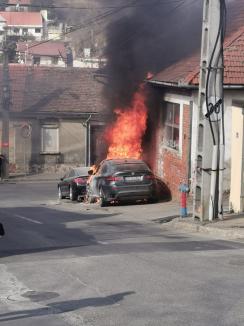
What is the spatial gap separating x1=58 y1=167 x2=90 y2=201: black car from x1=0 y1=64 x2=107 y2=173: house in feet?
52.2

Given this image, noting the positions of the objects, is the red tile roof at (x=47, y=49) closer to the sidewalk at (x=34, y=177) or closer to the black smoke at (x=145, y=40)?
the sidewalk at (x=34, y=177)

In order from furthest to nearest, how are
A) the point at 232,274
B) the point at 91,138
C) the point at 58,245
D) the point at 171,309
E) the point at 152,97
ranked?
the point at 91,138, the point at 152,97, the point at 58,245, the point at 232,274, the point at 171,309

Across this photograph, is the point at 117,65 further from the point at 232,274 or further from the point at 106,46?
the point at 232,274

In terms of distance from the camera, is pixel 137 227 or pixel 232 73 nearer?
pixel 137 227

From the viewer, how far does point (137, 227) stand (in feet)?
54.6

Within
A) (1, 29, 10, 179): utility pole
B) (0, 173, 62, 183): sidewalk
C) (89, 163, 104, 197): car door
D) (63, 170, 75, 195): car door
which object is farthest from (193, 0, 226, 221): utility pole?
(0, 173, 62, 183): sidewalk

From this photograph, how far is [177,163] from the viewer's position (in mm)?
22781

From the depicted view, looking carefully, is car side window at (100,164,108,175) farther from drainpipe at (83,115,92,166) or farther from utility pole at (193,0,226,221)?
drainpipe at (83,115,92,166)

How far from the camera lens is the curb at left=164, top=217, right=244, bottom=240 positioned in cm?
1374

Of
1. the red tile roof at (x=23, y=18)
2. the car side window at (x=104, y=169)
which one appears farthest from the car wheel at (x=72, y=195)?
the red tile roof at (x=23, y=18)

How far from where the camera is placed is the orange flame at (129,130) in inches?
1029

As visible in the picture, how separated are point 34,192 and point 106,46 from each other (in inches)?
399

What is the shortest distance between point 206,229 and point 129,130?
12.1m

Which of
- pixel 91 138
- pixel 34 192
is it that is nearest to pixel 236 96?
pixel 34 192
